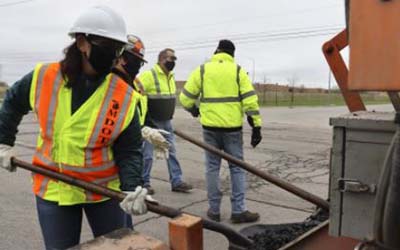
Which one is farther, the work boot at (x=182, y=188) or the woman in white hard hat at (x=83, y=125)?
the work boot at (x=182, y=188)

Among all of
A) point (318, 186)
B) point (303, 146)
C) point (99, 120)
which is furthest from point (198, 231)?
point (303, 146)

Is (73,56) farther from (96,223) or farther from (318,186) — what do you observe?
(318,186)

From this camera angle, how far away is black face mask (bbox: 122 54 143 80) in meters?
4.26

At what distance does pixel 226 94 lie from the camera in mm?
5227

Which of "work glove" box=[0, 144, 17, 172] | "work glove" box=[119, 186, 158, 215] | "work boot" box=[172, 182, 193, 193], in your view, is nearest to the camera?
"work glove" box=[119, 186, 158, 215]

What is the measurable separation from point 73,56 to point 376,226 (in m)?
1.66

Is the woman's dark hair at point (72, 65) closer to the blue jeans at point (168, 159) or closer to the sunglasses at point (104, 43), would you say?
the sunglasses at point (104, 43)

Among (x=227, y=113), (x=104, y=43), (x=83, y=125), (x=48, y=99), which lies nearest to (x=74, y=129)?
(x=83, y=125)

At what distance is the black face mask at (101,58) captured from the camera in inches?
101

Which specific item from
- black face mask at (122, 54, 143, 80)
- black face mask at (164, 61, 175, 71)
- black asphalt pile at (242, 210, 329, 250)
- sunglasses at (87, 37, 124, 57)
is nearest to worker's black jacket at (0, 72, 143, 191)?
sunglasses at (87, 37, 124, 57)

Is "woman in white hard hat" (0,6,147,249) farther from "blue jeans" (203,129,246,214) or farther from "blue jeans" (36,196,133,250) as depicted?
"blue jeans" (203,129,246,214)

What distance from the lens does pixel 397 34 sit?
58.8 inches

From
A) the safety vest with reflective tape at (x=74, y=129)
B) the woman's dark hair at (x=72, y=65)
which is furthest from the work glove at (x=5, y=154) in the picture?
the woman's dark hair at (x=72, y=65)

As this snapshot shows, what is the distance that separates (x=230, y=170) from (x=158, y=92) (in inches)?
63.1
